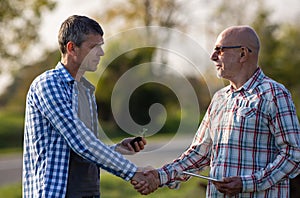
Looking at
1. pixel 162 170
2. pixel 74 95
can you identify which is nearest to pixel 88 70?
pixel 74 95

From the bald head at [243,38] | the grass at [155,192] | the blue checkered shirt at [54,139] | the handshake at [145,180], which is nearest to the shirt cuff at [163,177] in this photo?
the handshake at [145,180]

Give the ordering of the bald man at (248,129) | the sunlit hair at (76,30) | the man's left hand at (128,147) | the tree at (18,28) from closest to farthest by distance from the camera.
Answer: the bald man at (248,129), the sunlit hair at (76,30), the man's left hand at (128,147), the tree at (18,28)

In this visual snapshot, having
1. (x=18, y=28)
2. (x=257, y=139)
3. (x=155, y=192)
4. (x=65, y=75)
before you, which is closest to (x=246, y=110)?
(x=257, y=139)

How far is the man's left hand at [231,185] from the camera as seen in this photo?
4457 millimetres

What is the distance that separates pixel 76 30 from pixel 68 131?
2.28 feet

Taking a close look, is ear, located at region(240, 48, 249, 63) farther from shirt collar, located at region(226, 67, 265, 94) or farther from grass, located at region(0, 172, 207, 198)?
grass, located at region(0, 172, 207, 198)

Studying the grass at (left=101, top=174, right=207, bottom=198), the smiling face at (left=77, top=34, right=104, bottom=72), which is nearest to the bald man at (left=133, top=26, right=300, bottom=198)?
the smiling face at (left=77, top=34, right=104, bottom=72)

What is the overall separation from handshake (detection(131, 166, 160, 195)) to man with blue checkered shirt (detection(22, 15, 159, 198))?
0.02 meters

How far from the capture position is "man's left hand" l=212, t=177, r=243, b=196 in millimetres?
4457

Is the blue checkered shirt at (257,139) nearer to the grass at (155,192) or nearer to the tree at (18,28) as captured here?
the grass at (155,192)

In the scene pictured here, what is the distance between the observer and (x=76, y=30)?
4582 millimetres

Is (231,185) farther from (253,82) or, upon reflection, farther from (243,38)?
(243,38)

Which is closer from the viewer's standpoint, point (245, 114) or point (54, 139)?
point (54, 139)

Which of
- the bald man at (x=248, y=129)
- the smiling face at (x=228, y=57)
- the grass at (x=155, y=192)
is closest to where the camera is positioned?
the bald man at (x=248, y=129)
